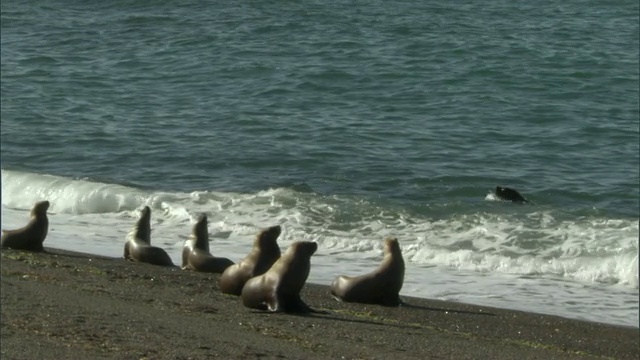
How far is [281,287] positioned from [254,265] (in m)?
0.74

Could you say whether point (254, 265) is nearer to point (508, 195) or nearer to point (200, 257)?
point (200, 257)

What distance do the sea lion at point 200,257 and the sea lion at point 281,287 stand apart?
1.45m

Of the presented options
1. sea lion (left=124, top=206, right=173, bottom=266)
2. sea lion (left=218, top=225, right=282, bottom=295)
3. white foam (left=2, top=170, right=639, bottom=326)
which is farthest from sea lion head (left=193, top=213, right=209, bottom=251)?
sea lion (left=218, top=225, right=282, bottom=295)

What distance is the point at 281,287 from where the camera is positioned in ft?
26.5

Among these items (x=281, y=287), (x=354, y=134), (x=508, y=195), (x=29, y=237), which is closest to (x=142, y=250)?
(x=29, y=237)

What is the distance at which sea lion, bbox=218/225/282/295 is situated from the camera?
870cm

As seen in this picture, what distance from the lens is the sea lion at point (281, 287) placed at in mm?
8023

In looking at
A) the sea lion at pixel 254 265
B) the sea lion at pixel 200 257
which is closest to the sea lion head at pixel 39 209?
the sea lion at pixel 200 257

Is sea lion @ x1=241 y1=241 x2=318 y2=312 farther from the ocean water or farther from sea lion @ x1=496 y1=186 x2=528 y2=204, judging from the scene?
sea lion @ x1=496 y1=186 x2=528 y2=204

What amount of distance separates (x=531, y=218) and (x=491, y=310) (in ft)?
12.2

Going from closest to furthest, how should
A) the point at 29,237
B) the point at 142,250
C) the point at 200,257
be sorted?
1. the point at 200,257
2. the point at 142,250
3. the point at 29,237

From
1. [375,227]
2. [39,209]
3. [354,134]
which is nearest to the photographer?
[39,209]

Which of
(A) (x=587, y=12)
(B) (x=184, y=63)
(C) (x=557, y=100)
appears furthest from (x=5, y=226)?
(A) (x=587, y=12)

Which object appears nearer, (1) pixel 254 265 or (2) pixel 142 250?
(1) pixel 254 265
